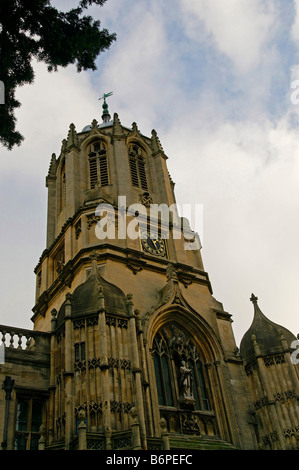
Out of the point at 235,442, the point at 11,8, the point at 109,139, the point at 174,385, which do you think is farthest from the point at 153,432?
the point at 109,139

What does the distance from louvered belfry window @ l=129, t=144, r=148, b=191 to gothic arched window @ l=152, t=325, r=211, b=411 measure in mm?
9200

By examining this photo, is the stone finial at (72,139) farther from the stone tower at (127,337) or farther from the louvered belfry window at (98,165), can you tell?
the louvered belfry window at (98,165)

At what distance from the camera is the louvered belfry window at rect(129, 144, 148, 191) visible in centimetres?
2780

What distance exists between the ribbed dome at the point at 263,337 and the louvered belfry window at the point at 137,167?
9.22 metres

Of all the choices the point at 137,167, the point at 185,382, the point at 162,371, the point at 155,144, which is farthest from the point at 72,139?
the point at 185,382

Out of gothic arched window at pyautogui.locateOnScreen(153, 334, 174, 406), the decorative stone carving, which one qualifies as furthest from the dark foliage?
the decorative stone carving

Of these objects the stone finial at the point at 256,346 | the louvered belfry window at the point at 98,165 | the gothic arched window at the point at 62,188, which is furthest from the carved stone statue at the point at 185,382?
the gothic arched window at the point at 62,188

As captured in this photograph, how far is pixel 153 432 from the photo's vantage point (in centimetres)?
1688

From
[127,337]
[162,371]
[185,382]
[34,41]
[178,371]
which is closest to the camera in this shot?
[34,41]

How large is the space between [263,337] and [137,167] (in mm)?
11613

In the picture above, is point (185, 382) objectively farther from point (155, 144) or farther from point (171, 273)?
point (155, 144)

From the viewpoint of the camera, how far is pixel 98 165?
91.4ft
